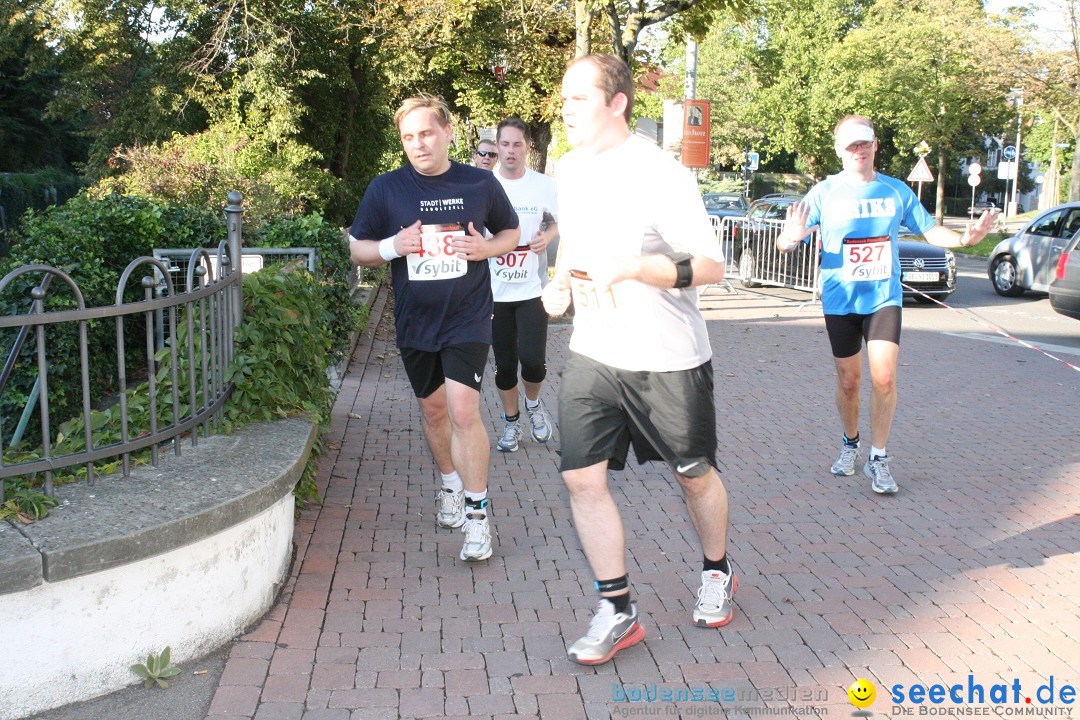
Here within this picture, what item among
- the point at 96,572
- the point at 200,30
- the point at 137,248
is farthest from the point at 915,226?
the point at 200,30

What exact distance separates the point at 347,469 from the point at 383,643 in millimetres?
2458

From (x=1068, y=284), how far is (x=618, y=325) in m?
10.3

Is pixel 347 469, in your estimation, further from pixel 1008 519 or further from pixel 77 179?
pixel 77 179

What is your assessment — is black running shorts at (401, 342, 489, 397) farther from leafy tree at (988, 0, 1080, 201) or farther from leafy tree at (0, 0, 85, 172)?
leafy tree at (0, 0, 85, 172)

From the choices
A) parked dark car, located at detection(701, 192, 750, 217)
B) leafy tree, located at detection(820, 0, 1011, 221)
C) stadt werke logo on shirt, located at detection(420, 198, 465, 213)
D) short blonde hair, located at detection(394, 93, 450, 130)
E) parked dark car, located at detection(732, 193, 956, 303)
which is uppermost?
leafy tree, located at detection(820, 0, 1011, 221)

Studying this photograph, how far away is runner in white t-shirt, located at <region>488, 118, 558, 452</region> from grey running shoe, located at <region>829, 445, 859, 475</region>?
190 cm

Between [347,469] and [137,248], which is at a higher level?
[137,248]

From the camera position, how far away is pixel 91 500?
11.9 feet

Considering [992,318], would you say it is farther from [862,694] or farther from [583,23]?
[862,694]

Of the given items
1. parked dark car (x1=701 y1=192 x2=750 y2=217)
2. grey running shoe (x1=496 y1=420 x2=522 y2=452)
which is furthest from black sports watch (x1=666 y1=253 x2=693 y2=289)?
parked dark car (x1=701 y1=192 x2=750 y2=217)

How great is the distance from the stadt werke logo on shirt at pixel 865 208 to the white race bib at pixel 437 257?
8.11 feet

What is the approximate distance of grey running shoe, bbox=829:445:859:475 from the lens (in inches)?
244

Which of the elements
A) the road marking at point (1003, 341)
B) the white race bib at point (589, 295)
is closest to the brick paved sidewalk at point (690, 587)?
the white race bib at point (589, 295)

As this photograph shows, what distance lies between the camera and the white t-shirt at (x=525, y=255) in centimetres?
626
